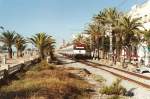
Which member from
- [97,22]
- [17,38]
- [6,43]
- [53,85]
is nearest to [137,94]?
[53,85]

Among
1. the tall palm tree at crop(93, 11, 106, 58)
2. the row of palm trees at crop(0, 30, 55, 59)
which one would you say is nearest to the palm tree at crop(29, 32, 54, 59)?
the row of palm trees at crop(0, 30, 55, 59)

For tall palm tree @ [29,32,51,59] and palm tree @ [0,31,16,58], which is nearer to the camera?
tall palm tree @ [29,32,51,59]

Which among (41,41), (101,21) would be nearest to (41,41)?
(41,41)

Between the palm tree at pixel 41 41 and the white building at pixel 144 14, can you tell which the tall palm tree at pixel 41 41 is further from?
the white building at pixel 144 14

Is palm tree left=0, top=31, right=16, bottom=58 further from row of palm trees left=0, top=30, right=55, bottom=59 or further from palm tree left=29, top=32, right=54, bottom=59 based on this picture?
palm tree left=29, top=32, right=54, bottom=59

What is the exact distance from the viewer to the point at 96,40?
3649 inches

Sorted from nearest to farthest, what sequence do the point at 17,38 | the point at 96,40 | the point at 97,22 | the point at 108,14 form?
the point at 108,14 → the point at 97,22 → the point at 96,40 → the point at 17,38

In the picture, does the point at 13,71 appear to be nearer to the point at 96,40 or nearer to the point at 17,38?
the point at 96,40

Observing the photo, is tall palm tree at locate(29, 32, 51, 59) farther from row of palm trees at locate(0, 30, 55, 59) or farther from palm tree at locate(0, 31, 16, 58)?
palm tree at locate(0, 31, 16, 58)

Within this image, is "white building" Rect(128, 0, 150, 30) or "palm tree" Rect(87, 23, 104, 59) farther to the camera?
"palm tree" Rect(87, 23, 104, 59)

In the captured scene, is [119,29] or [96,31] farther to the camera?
[96,31]

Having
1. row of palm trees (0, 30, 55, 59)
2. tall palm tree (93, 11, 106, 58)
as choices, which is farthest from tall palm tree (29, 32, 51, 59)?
tall palm tree (93, 11, 106, 58)

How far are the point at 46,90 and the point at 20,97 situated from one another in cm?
Result: 247

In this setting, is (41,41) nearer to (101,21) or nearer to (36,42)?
(36,42)
